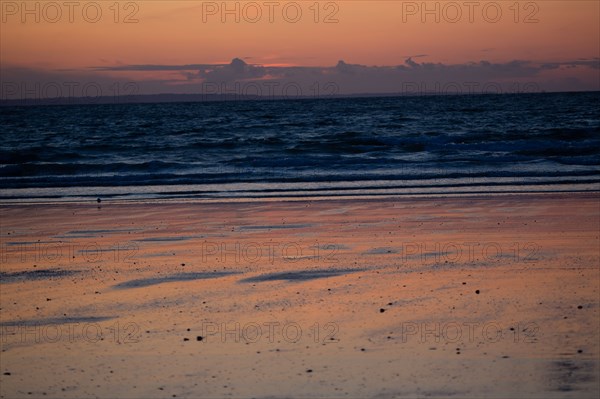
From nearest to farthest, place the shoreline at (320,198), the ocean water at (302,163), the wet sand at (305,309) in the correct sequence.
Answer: the wet sand at (305,309), the shoreline at (320,198), the ocean water at (302,163)

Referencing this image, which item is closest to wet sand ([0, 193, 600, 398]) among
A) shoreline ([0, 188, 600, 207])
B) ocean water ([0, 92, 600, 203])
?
shoreline ([0, 188, 600, 207])

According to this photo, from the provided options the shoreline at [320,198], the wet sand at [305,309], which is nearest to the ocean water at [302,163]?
the shoreline at [320,198]

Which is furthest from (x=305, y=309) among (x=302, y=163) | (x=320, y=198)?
(x=302, y=163)

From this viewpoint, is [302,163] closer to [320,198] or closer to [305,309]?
[320,198]

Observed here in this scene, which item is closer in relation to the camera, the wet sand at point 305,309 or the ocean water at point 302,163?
the wet sand at point 305,309

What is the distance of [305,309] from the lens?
6.79 metres

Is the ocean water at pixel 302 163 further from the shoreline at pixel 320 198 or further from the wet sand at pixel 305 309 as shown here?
the wet sand at pixel 305 309

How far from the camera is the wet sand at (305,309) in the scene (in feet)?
16.9

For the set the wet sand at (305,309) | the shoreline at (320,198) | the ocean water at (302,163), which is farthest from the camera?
the ocean water at (302,163)

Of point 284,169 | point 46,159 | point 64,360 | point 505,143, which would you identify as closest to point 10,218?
point 64,360

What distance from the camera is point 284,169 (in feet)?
77.7

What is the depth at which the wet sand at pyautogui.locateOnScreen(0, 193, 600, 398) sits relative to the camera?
516 cm

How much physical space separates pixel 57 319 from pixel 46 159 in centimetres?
2581

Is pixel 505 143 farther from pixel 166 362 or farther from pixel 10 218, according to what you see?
pixel 166 362
